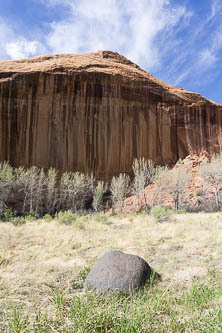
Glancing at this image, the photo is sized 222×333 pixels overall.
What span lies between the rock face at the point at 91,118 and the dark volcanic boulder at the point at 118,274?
26806 millimetres

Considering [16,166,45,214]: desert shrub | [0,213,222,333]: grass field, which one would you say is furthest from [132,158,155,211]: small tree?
[0,213,222,333]: grass field

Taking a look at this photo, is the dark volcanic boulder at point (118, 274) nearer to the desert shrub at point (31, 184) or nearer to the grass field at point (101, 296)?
the grass field at point (101, 296)

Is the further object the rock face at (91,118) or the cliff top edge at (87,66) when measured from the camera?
the cliff top edge at (87,66)

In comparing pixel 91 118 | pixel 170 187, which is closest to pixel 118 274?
pixel 170 187

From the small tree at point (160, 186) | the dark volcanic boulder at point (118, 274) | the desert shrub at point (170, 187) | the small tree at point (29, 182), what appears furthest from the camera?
the small tree at point (160, 186)

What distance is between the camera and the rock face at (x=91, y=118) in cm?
2936

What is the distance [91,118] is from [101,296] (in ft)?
100

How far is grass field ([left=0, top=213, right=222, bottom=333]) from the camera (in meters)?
2.21

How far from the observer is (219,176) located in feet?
88.6

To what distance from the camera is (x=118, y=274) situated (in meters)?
→ 3.58

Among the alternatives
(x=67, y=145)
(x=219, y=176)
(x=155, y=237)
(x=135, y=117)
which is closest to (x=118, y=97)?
(x=135, y=117)

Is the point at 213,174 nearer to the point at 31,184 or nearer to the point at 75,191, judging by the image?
the point at 75,191

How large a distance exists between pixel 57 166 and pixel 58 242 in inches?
924

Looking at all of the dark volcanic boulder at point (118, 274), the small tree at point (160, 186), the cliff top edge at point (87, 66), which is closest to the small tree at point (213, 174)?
the small tree at point (160, 186)
